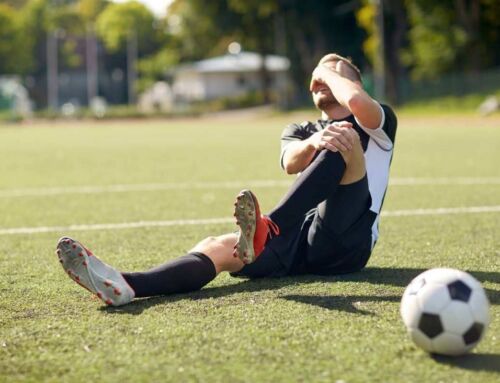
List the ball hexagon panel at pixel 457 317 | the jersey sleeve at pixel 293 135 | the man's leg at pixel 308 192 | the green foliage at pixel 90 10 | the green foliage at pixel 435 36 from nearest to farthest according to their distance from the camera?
the ball hexagon panel at pixel 457 317 < the man's leg at pixel 308 192 < the jersey sleeve at pixel 293 135 < the green foliage at pixel 435 36 < the green foliage at pixel 90 10

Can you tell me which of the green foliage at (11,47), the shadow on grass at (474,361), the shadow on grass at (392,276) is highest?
the green foliage at (11,47)

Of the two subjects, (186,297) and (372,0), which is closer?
(186,297)

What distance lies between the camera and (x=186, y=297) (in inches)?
185

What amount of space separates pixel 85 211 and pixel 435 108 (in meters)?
35.6

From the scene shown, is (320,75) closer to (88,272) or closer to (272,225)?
(272,225)

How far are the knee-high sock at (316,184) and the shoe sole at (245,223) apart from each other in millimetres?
315

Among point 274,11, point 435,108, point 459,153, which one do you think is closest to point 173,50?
point 274,11

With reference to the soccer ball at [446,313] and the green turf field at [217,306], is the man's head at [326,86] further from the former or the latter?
the soccer ball at [446,313]

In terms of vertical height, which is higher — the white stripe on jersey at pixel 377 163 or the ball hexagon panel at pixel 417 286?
A: the white stripe on jersey at pixel 377 163

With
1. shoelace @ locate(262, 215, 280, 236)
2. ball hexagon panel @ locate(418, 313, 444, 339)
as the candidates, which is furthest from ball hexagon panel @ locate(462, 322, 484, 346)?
shoelace @ locate(262, 215, 280, 236)

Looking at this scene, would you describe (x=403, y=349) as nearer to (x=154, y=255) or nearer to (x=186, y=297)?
(x=186, y=297)

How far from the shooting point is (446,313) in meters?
3.56

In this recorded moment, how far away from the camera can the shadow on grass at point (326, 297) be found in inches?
176

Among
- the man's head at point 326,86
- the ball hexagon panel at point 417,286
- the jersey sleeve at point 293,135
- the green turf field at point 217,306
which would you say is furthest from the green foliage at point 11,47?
the ball hexagon panel at point 417,286
